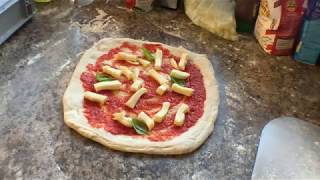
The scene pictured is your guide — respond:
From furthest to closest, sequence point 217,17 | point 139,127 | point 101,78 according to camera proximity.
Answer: point 217,17 < point 101,78 < point 139,127

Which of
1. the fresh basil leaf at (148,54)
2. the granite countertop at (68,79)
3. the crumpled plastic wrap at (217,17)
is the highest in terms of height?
the crumpled plastic wrap at (217,17)

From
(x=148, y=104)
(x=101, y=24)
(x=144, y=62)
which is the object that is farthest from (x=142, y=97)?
(x=101, y=24)

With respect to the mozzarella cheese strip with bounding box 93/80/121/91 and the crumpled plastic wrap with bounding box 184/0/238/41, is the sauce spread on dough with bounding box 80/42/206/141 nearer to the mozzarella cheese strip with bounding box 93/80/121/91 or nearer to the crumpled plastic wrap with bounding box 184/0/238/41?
the mozzarella cheese strip with bounding box 93/80/121/91

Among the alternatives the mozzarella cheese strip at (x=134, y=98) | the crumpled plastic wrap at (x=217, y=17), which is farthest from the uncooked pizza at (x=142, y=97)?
the crumpled plastic wrap at (x=217, y=17)

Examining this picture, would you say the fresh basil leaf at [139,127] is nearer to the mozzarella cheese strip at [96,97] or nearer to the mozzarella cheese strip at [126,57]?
the mozzarella cheese strip at [96,97]

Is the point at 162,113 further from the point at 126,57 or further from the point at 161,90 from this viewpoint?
the point at 126,57
